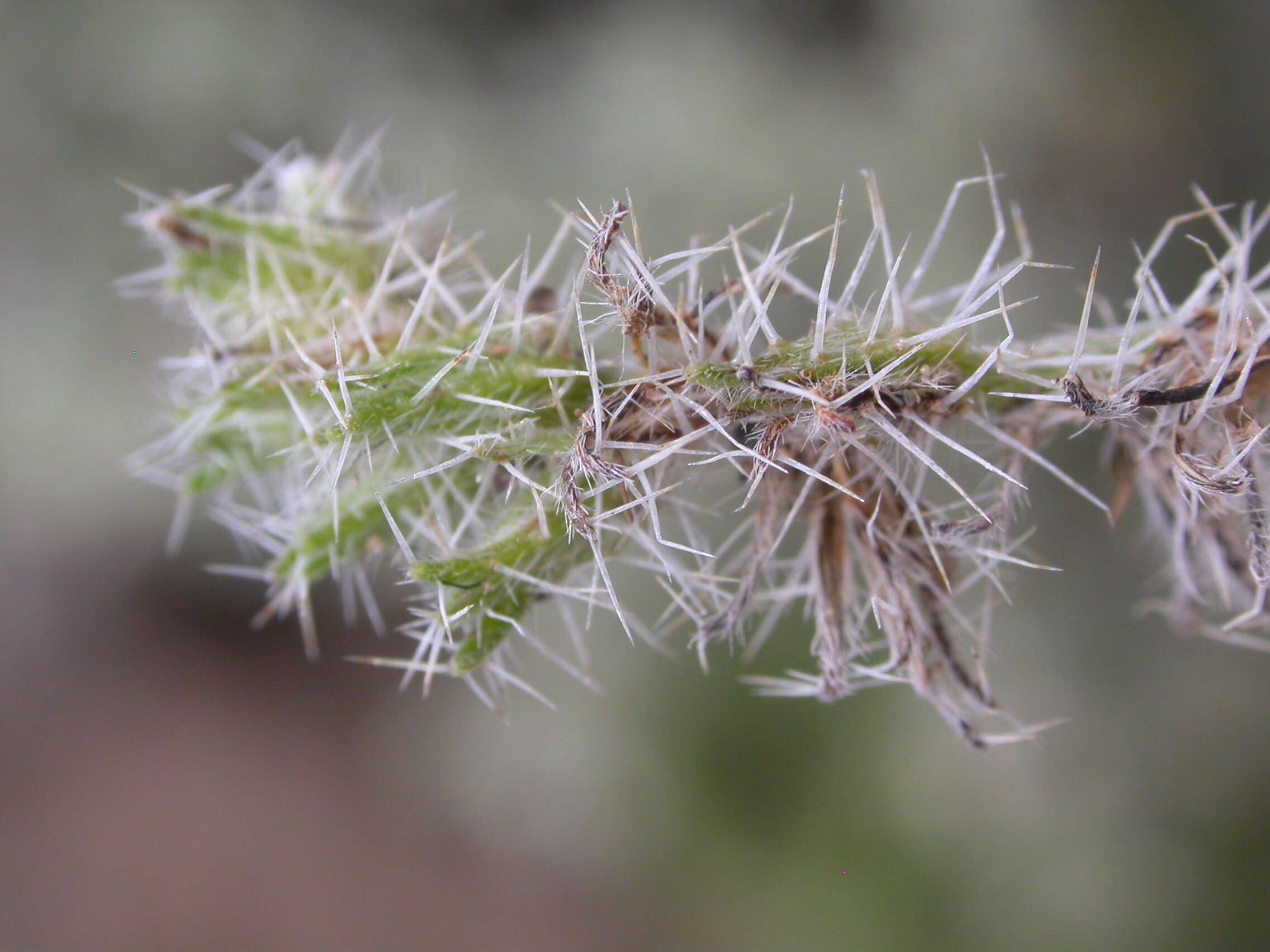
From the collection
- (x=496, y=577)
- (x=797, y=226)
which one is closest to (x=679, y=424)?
(x=496, y=577)

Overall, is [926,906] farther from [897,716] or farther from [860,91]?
[860,91]

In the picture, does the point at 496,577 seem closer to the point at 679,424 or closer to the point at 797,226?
the point at 679,424

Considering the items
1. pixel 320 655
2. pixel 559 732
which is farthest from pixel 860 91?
pixel 320 655

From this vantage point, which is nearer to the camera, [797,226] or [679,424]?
[679,424]

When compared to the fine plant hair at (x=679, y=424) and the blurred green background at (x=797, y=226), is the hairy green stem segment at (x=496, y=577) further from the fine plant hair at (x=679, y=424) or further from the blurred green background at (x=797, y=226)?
the blurred green background at (x=797, y=226)

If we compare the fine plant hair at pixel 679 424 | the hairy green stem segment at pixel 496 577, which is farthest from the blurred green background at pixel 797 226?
the hairy green stem segment at pixel 496 577
